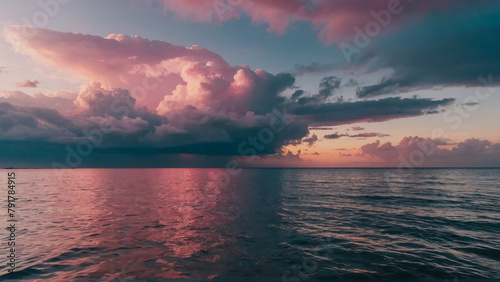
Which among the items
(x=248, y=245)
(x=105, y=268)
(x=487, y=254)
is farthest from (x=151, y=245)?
(x=487, y=254)

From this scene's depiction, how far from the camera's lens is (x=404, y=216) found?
28656 millimetres

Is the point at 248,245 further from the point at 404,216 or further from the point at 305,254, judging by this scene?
the point at 404,216

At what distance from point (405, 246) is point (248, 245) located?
11.9 m

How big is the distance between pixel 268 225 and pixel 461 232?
713 inches

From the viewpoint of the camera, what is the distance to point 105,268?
528 inches

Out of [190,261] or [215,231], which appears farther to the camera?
[215,231]

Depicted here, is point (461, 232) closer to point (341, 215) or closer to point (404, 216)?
point (404, 216)

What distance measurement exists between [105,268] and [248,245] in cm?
933

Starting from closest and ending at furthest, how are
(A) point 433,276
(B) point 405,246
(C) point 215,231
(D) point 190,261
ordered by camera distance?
(A) point 433,276, (D) point 190,261, (B) point 405,246, (C) point 215,231

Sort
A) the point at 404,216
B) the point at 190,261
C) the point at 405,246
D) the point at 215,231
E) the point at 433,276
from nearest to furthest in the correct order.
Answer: the point at 433,276
the point at 190,261
the point at 405,246
the point at 215,231
the point at 404,216

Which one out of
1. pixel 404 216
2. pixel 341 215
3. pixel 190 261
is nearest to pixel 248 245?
pixel 190 261

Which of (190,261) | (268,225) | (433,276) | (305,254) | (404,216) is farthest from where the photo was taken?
(404,216)

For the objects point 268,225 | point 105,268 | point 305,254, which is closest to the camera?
point 105,268

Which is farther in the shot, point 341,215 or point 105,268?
point 341,215
